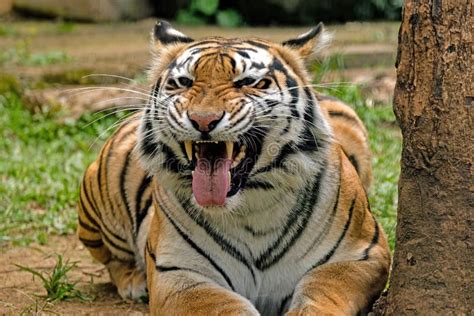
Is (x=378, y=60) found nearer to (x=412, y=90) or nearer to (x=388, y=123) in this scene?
(x=388, y=123)

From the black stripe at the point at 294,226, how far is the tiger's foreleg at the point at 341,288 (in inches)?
5.5

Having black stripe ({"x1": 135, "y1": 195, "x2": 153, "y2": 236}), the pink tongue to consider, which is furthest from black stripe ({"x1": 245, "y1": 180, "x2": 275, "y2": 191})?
black stripe ({"x1": 135, "y1": 195, "x2": 153, "y2": 236})

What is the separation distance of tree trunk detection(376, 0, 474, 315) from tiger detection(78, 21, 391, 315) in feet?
1.47

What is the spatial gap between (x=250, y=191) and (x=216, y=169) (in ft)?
0.65

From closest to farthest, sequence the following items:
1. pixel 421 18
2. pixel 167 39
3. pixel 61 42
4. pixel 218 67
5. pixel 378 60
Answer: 1. pixel 421 18
2. pixel 218 67
3. pixel 167 39
4. pixel 378 60
5. pixel 61 42

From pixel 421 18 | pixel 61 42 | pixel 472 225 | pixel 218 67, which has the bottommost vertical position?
pixel 61 42

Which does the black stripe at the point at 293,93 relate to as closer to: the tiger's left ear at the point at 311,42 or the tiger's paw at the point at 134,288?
the tiger's left ear at the point at 311,42

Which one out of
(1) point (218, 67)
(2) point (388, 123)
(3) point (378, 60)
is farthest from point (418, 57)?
(3) point (378, 60)

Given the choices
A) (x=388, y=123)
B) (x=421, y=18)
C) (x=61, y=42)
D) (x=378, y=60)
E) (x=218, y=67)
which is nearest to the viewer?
(x=421, y=18)

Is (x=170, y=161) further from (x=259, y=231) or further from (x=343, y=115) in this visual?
(x=343, y=115)

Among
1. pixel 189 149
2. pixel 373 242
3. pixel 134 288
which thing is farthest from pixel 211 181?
Result: pixel 134 288

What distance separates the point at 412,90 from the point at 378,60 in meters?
6.29

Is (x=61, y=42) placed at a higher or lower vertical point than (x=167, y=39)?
lower

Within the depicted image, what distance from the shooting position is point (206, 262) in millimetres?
3865
